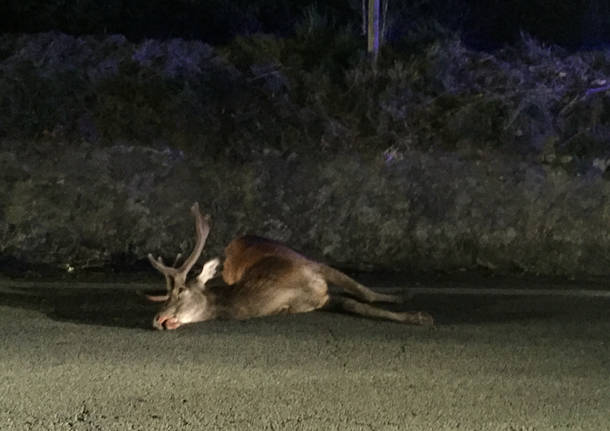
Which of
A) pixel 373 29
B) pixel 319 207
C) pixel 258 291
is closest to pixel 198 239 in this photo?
pixel 258 291

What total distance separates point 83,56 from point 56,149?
280 centimetres

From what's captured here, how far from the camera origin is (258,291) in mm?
7254

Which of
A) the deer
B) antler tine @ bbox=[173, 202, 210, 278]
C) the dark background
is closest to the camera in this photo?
the deer

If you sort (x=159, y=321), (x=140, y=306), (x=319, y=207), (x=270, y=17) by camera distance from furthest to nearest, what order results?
(x=270, y=17) → (x=319, y=207) → (x=140, y=306) → (x=159, y=321)

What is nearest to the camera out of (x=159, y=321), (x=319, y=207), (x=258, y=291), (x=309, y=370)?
(x=309, y=370)

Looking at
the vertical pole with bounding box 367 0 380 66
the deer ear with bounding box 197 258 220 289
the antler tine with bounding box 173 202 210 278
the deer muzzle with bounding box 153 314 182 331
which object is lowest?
the deer muzzle with bounding box 153 314 182 331

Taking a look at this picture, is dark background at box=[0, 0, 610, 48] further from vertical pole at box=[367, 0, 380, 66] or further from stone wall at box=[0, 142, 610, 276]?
stone wall at box=[0, 142, 610, 276]

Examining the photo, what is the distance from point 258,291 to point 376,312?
3.80 ft

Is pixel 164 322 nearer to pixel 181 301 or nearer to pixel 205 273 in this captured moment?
pixel 181 301

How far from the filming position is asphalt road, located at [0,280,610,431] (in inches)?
197

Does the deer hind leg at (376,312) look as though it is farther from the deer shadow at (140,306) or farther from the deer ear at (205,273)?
the deer ear at (205,273)

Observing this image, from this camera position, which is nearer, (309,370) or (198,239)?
(309,370)

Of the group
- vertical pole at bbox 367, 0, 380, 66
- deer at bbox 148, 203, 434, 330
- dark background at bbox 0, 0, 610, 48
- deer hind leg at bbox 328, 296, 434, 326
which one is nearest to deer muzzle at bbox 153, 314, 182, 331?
deer at bbox 148, 203, 434, 330

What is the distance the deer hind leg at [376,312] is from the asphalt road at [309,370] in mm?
106
